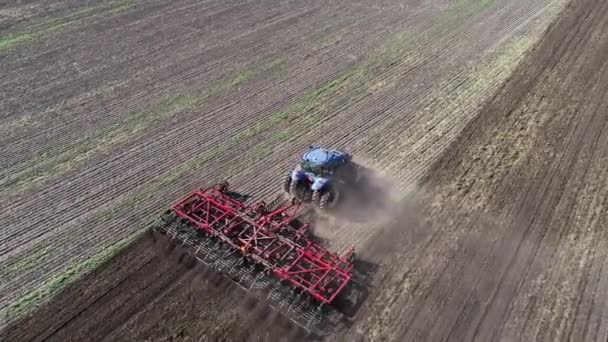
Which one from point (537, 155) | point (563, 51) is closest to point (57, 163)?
point (537, 155)

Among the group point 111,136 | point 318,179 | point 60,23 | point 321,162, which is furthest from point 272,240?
point 60,23

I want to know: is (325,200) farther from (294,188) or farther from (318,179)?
(294,188)

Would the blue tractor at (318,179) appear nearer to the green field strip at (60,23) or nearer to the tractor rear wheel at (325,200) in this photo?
the tractor rear wheel at (325,200)

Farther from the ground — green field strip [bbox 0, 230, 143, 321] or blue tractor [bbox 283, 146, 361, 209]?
blue tractor [bbox 283, 146, 361, 209]

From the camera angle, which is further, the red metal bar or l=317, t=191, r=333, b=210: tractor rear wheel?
l=317, t=191, r=333, b=210: tractor rear wheel

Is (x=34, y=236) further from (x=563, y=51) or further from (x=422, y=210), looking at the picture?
(x=563, y=51)

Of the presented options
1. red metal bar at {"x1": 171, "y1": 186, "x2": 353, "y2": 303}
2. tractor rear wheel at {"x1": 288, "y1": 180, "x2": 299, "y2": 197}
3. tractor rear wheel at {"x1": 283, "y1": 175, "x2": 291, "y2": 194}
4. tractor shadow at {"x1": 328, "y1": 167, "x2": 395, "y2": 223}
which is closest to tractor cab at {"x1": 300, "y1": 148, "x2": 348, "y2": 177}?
tractor rear wheel at {"x1": 288, "y1": 180, "x2": 299, "y2": 197}

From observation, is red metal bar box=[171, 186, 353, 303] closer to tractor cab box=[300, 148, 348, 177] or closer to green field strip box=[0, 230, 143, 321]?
tractor cab box=[300, 148, 348, 177]
